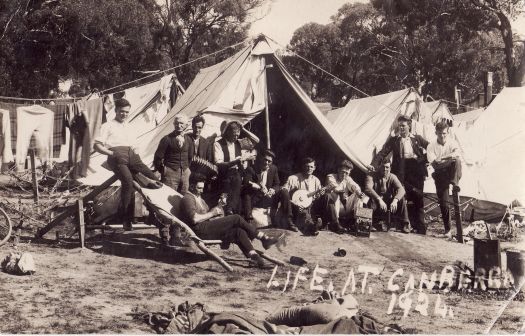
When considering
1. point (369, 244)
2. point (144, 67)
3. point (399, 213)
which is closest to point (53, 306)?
point (369, 244)

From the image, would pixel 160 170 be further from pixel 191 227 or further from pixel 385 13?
pixel 385 13

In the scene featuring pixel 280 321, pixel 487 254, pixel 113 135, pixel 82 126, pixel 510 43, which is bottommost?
pixel 280 321

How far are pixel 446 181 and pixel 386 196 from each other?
0.82 m

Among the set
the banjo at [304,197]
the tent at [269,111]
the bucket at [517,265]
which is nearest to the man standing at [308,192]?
the banjo at [304,197]

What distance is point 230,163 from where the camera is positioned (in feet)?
23.0

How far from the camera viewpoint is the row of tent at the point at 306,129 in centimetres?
821

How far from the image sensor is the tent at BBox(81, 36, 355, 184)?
816 centimetres

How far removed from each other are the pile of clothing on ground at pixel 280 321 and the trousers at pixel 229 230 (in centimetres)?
157

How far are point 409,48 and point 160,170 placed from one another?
1455 cm

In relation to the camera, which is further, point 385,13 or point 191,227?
point 385,13

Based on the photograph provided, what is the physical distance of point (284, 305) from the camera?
4590mm

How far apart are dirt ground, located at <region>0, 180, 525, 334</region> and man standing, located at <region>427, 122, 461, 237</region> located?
0.80 m

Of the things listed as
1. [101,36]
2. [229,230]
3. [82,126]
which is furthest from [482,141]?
[101,36]

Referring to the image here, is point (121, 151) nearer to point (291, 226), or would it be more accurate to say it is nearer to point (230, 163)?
point (230, 163)
